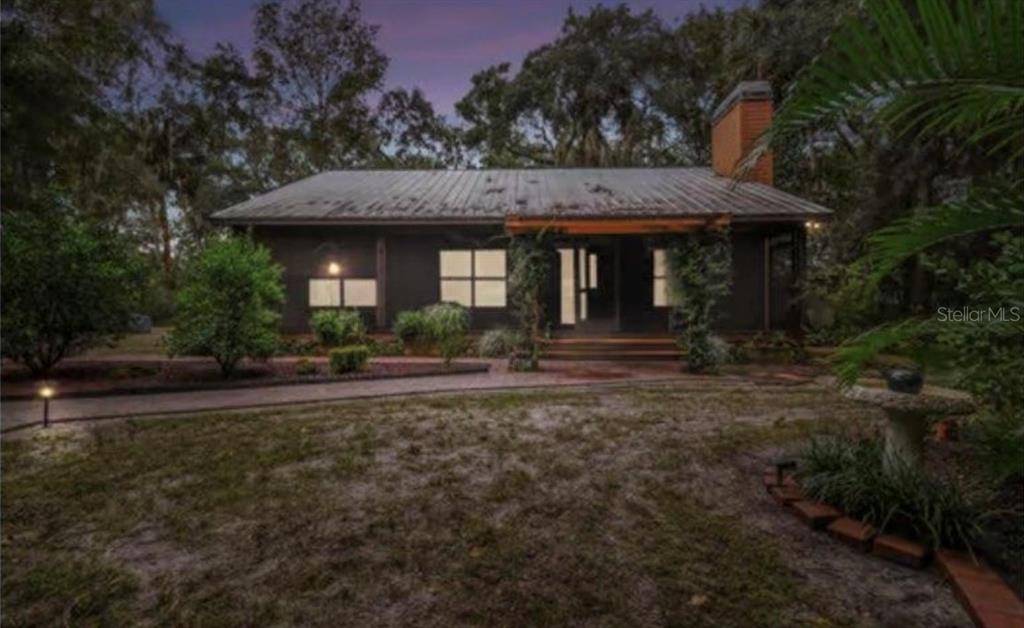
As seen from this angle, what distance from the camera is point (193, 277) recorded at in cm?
879

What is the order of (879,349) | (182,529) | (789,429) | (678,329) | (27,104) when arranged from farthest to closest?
(678,329), (27,104), (789,429), (182,529), (879,349)

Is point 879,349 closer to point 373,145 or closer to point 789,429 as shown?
point 789,429

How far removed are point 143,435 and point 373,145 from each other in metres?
25.2

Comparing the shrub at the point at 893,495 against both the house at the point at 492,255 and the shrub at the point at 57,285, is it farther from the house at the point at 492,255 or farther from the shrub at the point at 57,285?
the shrub at the point at 57,285

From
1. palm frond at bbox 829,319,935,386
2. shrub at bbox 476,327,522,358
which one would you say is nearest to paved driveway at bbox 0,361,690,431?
shrub at bbox 476,327,522,358

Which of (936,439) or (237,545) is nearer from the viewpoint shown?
(237,545)

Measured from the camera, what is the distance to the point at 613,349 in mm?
11320

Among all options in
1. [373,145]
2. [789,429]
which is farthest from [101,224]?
[373,145]

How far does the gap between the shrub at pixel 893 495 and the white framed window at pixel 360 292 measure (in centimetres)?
1142

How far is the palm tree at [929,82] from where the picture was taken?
0.92 m

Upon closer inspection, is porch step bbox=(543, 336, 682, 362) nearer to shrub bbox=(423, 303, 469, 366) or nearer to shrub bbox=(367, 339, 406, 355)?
shrub bbox=(423, 303, 469, 366)

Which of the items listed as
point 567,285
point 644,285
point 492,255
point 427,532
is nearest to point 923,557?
point 427,532

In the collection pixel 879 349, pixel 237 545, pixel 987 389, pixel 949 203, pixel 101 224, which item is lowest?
pixel 237 545

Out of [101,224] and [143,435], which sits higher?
[101,224]
